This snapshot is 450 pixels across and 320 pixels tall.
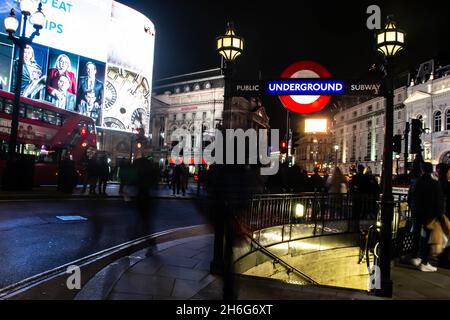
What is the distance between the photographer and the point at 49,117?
65.2 ft

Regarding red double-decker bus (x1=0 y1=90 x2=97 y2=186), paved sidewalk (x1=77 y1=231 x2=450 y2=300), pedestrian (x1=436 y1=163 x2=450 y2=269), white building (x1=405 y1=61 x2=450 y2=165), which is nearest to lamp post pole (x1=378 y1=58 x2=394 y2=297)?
paved sidewalk (x1=77 y1=231 x2=450 y2=300)

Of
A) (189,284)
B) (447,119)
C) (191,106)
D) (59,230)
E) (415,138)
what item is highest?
(191,106)

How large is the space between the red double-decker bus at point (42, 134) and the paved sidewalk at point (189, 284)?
14.4 meters

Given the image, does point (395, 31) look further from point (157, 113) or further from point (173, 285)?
point (157, 113)

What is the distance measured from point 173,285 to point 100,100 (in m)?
42.6

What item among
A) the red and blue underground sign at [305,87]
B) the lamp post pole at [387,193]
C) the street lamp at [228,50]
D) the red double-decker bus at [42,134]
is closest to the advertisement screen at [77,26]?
the red double-decker bus at [42,134]

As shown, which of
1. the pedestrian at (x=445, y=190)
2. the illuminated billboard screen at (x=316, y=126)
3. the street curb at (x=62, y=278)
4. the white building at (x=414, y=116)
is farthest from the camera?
the white building at (x=414, y=116)

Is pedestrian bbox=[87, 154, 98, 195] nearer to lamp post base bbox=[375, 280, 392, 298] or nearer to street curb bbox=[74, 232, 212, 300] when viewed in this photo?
street curb bbox=[74, 232, 212, 300]

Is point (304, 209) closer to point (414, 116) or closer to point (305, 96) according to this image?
point (305, 96)

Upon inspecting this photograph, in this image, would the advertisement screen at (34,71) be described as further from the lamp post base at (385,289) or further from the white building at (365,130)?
the white building at (365,130)

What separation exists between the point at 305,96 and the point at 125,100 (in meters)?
43.8

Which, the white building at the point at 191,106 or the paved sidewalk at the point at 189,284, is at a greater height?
the white building at the point at 191,106

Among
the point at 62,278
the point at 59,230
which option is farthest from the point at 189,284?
the point at 59,230

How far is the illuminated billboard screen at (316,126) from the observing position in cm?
1980
